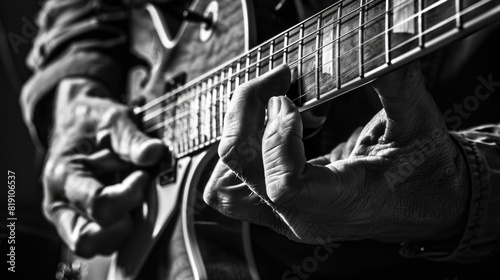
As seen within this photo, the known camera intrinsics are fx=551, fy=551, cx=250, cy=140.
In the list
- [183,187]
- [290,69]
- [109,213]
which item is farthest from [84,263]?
[290,69]

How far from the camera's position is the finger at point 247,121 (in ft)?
1.24

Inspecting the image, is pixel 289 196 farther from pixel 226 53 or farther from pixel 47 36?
pixel 47 36

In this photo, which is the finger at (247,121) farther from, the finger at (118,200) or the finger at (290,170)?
the finger at (118,200)

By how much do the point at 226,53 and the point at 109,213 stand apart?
243 mm

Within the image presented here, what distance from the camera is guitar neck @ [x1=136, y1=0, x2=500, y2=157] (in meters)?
0.31

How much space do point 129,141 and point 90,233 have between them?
126 millimetres

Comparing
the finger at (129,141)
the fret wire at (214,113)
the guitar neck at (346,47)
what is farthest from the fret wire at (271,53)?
the finger at (129,141)

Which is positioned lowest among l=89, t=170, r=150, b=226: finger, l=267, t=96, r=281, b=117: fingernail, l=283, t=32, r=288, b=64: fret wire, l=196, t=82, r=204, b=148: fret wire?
l=89, t=170, r=150, b=226: finger

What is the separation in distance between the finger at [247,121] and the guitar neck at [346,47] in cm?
3

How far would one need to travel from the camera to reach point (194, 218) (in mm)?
602

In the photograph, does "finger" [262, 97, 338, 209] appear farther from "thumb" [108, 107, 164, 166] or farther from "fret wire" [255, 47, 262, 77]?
"thumb" [108, 107, 164, 166]

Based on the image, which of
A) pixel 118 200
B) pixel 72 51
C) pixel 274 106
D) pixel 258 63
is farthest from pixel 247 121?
pixel 72 51

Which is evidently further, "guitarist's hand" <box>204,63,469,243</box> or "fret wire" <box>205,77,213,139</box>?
"fret wire" <box>205,77,213,139</box>

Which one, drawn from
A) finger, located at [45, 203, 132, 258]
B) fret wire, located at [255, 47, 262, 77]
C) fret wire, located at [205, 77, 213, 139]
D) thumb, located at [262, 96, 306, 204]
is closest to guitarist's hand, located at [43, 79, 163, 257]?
finger, located at [45, 203, 132, 258]
